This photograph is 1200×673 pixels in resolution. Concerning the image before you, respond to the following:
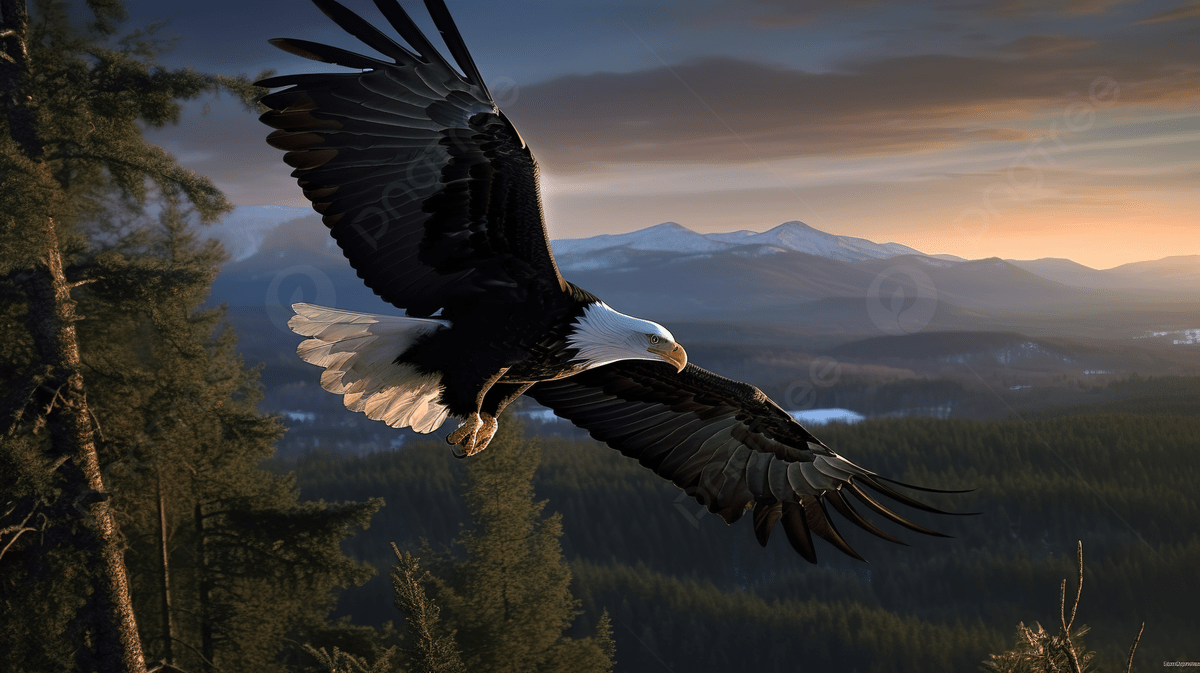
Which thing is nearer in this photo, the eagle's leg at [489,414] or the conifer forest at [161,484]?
the eagle's leg at [489,414]

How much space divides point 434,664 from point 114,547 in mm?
5328

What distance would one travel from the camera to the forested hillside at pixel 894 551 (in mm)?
47688

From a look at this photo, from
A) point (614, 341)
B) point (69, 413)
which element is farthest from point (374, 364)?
point (69, 413)

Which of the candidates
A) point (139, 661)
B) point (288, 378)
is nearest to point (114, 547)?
point (139, 661)

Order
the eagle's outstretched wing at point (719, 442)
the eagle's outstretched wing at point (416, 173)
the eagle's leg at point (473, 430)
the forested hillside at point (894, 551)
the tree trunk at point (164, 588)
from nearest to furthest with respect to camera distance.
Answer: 1. the eagle's outstretched wing at point (416, 173)
2. the eagle's leg at point (473, 430)
3. the eagle's outstretched wing at point (719, 442)
4. the tree trunk at point (164, 588)
5. the forested hillside at point (894, 551)

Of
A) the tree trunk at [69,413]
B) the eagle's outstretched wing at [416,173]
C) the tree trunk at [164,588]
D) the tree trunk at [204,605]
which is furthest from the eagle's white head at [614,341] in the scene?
the tree trunk at [204,605]

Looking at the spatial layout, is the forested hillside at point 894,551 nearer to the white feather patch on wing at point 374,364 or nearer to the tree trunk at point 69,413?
the tree trunk at point 69,413

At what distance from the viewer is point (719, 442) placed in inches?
210

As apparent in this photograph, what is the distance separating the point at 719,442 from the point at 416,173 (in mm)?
2872

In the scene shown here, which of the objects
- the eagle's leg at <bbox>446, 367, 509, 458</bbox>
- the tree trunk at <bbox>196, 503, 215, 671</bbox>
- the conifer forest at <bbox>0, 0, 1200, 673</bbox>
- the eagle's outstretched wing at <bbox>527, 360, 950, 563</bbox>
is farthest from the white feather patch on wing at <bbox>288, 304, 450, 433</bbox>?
the tree trunk at <bbox>196, 503, 215, 671</bbox>

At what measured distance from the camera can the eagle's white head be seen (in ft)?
11.9

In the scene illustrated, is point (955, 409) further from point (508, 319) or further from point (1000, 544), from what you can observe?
point (508, 319)

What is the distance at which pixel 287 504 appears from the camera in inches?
563

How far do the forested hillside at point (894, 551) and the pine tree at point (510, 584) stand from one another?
30.2m
